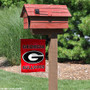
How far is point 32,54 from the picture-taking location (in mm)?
4617

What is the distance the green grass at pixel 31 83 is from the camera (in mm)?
6750

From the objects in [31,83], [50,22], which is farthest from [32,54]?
[31,83]

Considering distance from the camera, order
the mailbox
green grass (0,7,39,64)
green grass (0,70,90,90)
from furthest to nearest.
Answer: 1. green grass (0,7,39,64)
2. green grass (0,70,90,90)
3. the mailbox

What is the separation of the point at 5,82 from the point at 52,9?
11.2 ft

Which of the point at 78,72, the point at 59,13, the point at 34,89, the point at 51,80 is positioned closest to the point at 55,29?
the point at 59,13

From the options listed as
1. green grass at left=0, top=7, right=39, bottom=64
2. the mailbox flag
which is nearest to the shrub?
green grass at left=0, top=7, right=39, bottom=64

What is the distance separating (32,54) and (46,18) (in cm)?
70

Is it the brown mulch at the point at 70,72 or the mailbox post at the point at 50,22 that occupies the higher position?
the mailbox post at the point at 50,22

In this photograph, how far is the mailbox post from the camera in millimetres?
4406

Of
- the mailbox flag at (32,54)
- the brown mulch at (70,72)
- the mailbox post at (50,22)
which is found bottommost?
the brown mulch at (70,72)

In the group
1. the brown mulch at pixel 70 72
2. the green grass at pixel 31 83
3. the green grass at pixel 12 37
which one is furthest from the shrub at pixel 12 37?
the green grass at pixel 31 83

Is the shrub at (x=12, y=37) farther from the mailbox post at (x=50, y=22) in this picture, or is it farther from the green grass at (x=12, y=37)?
the mailbox post at (x=50, y=22)

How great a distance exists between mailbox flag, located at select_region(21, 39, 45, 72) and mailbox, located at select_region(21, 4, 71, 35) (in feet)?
0.66

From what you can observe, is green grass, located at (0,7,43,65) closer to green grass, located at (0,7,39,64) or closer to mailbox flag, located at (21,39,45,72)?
green grass, located at (0,7,39,64)
